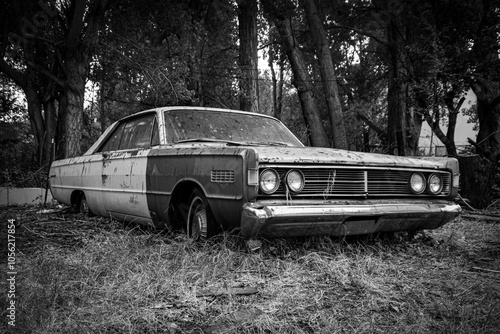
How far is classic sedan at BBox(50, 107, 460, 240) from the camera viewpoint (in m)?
3.56

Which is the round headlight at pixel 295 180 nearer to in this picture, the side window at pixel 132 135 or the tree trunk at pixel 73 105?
the side window at pixel 132 135

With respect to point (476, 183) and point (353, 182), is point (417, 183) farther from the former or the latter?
point (476, 183)

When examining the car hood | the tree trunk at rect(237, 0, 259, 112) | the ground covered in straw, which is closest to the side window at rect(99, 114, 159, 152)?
the ground covered in straw

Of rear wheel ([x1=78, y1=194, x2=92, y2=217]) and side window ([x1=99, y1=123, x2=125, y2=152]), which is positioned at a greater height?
side window ([x1=99, y1=123, x2=125, y2=152])

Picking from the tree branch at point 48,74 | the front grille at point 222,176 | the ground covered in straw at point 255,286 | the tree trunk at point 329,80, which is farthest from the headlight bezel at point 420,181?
the tree branch at point 48,74

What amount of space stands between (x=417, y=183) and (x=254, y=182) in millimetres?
1826

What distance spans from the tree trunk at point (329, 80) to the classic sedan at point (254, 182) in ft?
21.4

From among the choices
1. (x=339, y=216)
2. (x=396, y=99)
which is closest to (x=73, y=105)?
(x=396, y=99)

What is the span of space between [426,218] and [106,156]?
3741mm

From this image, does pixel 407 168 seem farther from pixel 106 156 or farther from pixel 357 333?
pixel 106 156

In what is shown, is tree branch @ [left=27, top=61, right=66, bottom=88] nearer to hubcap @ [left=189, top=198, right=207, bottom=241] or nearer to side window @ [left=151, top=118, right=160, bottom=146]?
side window @ [left=151, top=118, right=160, bottom=146]

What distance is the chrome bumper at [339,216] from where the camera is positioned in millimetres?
3426

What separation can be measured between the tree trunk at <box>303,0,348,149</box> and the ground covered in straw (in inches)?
284

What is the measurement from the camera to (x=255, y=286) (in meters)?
3.11
